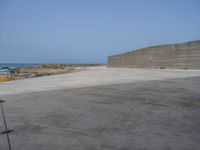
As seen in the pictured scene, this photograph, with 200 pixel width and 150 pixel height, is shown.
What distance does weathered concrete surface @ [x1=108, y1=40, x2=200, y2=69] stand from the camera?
1271 centimetres

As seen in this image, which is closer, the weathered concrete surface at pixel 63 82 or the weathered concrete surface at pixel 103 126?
the weathered concrete surface at pixel 103 126

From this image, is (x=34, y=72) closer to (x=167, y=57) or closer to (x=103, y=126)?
(x=167, y=57)

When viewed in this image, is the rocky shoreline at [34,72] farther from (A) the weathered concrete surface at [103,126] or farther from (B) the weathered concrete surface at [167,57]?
(A) the weathered concrete surface at [103,126]

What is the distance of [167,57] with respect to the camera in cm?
1458

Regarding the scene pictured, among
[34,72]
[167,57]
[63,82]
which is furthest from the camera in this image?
[34,72]

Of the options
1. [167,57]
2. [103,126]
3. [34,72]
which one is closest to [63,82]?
[103,126]

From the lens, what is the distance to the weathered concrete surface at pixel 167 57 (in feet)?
41.7

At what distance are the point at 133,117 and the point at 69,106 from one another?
92cm

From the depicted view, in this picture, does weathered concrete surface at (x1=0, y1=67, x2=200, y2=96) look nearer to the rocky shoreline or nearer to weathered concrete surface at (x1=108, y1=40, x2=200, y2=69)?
the rocky shoreline

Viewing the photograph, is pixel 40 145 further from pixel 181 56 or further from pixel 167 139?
pixel 181 56

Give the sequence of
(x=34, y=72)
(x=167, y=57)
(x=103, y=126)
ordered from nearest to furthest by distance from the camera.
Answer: (x=103, y=126)
(x=167, y=57)
(x=34, y=72)

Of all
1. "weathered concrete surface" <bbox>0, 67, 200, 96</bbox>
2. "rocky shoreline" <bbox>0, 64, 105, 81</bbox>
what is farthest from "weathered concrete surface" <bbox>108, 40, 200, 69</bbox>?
"rocky shoreline" <bbox>0, 64, 105, 81</bbox>

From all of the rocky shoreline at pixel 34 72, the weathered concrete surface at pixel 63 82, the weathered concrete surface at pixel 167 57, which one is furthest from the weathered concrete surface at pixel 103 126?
the weathered concrete surface at pixel 167 57

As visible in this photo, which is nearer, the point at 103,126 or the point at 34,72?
the point at 103,126
